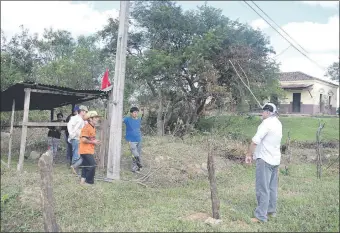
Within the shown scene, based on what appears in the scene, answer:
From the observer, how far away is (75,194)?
6742 millimetres

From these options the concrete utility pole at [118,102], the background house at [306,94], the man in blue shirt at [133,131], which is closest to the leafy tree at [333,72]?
the background house at [306,94]

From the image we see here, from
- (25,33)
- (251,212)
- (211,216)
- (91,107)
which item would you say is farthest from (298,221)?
(25,33)

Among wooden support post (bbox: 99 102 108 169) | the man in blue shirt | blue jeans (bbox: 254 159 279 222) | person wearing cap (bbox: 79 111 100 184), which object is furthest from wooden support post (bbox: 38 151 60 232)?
wooden support post (bbox: 99 102 108 169)

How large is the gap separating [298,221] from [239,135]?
10.8 metres

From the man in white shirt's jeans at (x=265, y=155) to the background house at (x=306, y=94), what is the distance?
25.6m

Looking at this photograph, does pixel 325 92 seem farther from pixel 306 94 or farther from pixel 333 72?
pixel 333 72

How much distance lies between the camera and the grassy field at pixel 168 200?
17.9 feet

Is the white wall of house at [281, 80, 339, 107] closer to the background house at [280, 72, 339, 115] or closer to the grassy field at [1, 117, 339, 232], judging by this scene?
the background house at [280, 72, 339, 115]

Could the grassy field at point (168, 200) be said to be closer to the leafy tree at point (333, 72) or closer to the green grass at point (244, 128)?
the green grass at point (244, 128)

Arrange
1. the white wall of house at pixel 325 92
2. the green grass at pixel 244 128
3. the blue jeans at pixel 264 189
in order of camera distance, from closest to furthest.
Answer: the blue jeans at pixel 264 189 → the green grass at pixel 244 128 → the white wall of house at pixel 325 92

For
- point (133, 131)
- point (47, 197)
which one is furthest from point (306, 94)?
point (47, 197)

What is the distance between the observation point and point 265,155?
584 centimetres

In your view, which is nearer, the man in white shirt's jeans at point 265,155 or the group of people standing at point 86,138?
the man in white shirt's jeans at point 265,155

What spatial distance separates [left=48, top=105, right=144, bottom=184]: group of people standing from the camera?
7449 mm
